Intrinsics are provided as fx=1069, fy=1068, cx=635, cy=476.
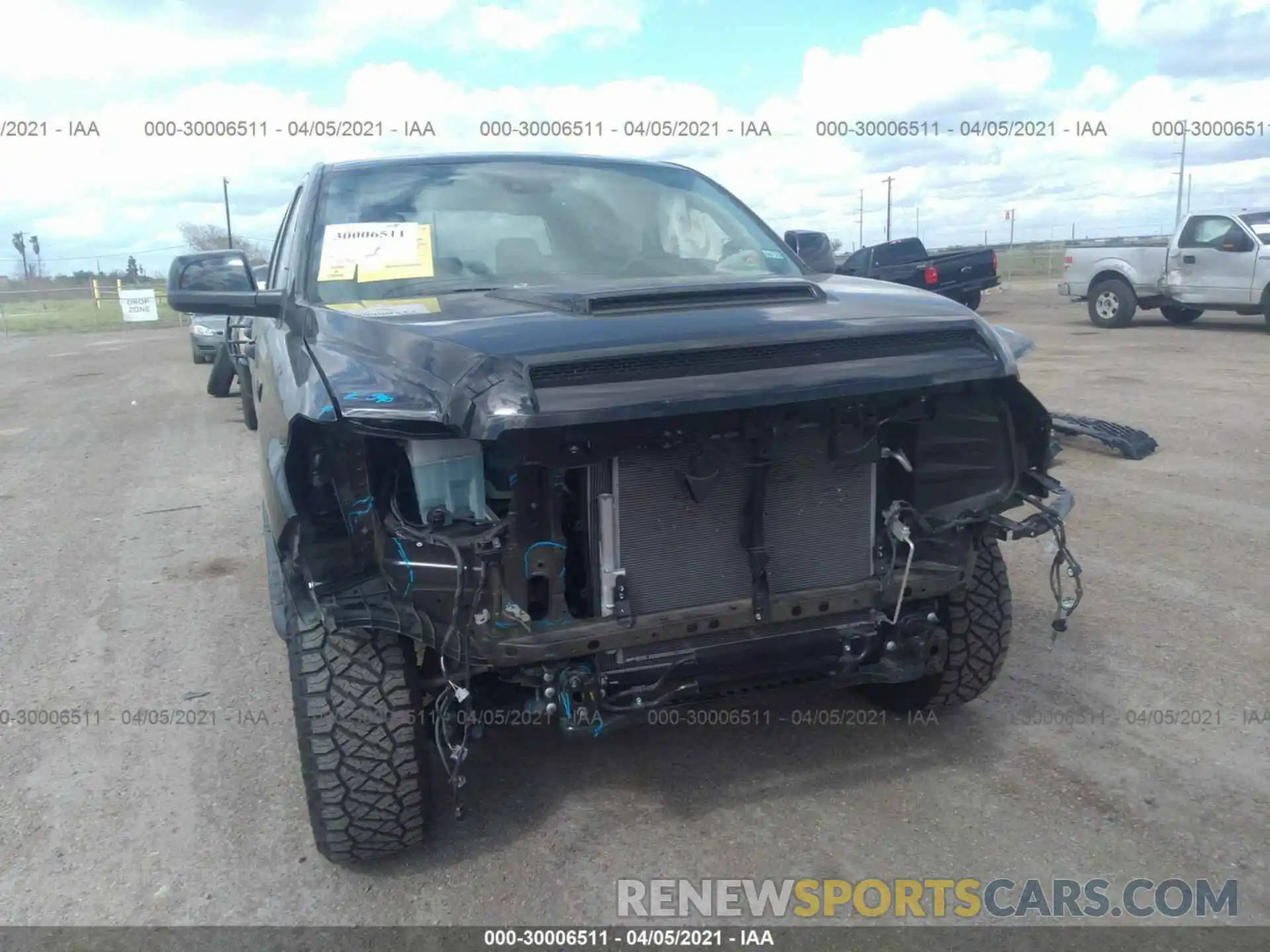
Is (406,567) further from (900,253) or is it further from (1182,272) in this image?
(900,253)

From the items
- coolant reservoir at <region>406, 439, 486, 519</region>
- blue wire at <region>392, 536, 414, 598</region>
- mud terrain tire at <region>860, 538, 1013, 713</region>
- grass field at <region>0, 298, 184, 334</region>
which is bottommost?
grass field at <region>0, 298, 184, 334</region>

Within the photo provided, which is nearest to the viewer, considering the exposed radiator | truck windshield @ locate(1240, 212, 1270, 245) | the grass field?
the exposed radiator

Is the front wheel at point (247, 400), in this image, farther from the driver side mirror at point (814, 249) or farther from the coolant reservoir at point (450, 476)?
the coolant reservoir at point (450, 476)

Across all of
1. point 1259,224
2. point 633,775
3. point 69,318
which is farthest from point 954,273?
point 69,318

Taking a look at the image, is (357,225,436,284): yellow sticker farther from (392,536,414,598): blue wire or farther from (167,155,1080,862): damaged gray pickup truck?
(392,536,414,598): blue wire

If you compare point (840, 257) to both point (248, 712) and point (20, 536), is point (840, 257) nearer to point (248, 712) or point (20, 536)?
point (20, 536)

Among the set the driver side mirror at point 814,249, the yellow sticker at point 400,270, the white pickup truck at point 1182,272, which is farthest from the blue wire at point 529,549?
the white pickup truck at point 1182,272

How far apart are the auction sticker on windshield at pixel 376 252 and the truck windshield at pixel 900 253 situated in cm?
1846

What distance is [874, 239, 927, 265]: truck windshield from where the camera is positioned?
21.2 meters

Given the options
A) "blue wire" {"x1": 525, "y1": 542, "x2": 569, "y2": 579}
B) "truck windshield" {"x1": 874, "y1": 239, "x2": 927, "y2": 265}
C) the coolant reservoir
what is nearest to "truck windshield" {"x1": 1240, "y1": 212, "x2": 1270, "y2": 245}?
"truck windshield" {"x1": 874, "y1": 239, "x2": 927, "y2": 265}

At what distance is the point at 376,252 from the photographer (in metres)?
3.60

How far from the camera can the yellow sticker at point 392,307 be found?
302 centimetres

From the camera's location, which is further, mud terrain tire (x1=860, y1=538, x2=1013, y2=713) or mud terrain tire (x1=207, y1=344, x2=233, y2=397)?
mud terrain tire (x1=207, y1=344, x2=233, y2=397)

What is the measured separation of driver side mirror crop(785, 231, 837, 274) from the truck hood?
1.20m
